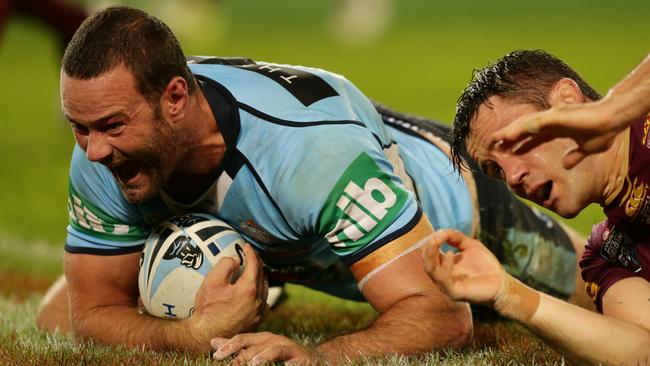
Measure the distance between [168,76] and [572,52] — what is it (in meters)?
18.3

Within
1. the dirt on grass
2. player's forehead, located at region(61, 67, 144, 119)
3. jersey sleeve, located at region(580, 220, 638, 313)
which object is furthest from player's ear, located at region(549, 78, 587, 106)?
the dirt on grass

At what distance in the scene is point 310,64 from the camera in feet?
71.4

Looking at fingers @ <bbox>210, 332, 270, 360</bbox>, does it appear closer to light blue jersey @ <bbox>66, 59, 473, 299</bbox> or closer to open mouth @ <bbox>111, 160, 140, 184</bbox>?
light blue jersey @ <bbox>66, 59, 473, 299</bbox>

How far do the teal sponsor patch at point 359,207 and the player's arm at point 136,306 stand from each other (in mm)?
402

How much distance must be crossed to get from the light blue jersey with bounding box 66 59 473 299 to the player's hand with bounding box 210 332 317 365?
0.50m

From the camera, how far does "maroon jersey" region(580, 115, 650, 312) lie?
443 centimetres

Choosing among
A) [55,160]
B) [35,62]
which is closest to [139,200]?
[55,160]

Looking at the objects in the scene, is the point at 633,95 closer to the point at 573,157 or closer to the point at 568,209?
the point at 573,157

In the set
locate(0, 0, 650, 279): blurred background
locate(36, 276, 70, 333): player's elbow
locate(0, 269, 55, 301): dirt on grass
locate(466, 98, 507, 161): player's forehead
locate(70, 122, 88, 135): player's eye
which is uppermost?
locate(466, 98, 507, 161): player's forehead

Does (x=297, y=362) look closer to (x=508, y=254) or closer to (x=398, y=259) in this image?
(x=398, y=259)

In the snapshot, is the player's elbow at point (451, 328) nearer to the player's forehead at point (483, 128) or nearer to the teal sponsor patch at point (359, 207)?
the teal sponsor patch at point (359, 207)

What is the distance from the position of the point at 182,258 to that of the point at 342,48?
67.5 ft

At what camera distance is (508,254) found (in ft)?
20.6

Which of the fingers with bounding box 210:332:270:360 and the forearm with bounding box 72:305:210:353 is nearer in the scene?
the fingers with bounding box 210:332:270:360
